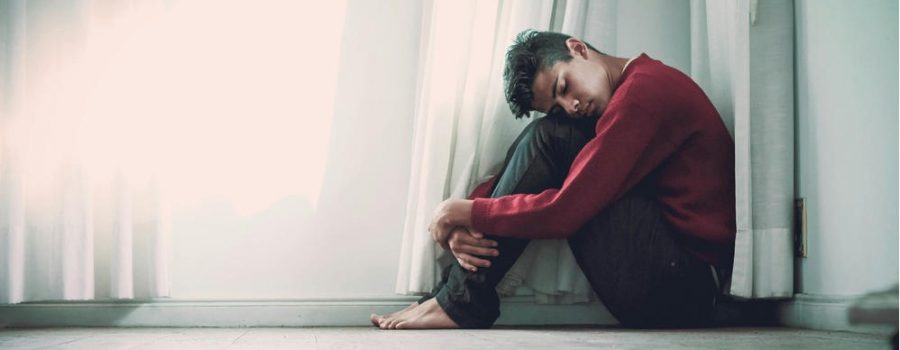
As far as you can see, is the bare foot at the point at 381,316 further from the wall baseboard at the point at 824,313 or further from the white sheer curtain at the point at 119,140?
the wall baseboard at the point at 824,313

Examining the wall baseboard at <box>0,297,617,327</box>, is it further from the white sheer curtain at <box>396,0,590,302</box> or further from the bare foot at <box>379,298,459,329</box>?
the bare foot at <box>379,298,459,329</box>

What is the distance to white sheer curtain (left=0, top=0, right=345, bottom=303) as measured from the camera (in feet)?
6.44

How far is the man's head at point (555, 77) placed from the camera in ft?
6.05

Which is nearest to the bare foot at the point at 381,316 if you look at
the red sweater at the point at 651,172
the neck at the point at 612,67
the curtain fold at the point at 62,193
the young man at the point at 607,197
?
the young man at the point at 607,197

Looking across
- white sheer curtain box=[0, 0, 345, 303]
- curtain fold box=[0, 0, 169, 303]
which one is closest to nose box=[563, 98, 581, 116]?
white sheer curtain box=[0, 0, 345, 303]

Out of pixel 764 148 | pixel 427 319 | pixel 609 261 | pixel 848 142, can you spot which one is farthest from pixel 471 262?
pixel 848 142

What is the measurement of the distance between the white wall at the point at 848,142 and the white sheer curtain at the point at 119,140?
111cm

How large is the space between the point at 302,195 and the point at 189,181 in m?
0.26

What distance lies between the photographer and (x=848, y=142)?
5.55ft

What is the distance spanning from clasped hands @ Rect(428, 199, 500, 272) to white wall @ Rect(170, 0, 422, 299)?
0.32 meters

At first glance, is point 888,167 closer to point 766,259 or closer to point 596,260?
point 766,259

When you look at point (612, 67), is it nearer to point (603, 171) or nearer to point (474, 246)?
point (603, 171)

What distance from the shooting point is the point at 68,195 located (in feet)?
6.46

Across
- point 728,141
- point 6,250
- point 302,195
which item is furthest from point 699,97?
point 6,250
